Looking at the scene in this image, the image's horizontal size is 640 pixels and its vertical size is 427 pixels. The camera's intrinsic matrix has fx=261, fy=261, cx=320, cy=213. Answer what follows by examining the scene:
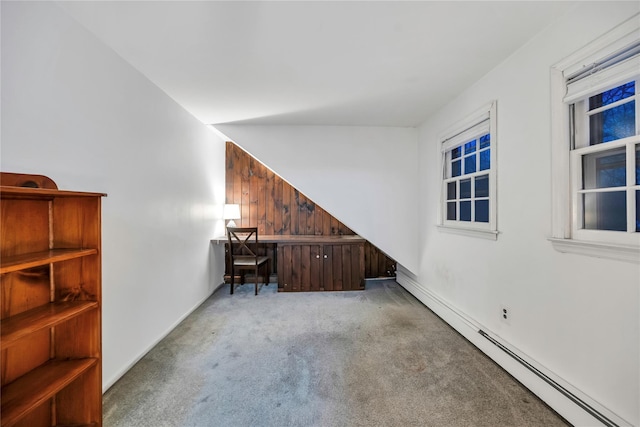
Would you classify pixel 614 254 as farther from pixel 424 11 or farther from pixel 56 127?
pixel 56 127

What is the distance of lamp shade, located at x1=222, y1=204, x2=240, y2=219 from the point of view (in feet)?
13.3

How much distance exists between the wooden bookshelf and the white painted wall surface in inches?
92.1

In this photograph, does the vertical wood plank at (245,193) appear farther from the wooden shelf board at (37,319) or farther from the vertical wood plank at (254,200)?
the wooden shelf board at (37,319)

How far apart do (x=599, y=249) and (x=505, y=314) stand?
84 cm

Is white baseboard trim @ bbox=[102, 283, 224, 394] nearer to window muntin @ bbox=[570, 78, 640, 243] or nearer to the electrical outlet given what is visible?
the electrical outlet

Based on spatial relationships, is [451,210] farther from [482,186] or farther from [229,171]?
[229,171]

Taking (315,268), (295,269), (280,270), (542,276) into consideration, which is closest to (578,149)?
(542,276)

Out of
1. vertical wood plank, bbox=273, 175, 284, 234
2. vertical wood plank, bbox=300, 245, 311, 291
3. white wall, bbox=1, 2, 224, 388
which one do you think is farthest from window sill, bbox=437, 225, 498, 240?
white wall, bbox=1, 2, 224, 388

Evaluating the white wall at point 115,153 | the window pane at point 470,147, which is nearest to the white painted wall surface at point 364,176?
the window pane at point 470,147

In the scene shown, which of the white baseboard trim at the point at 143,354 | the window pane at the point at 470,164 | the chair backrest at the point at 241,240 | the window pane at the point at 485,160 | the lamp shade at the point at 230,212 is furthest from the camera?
the lamp shade at the point at 230,212

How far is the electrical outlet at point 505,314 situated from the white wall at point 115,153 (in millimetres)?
2736

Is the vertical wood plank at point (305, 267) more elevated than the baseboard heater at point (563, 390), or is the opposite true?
the vertical wood plank at point (305, 267)

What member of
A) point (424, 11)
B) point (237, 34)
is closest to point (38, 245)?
point (237, 34)

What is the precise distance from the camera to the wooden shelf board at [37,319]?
36.4 inches
